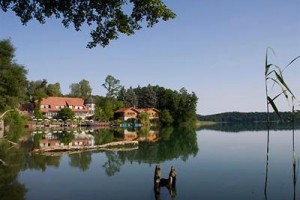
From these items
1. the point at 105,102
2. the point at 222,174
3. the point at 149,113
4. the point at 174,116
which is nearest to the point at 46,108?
the point at 105,102

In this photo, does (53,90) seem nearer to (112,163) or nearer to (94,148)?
(94,148)

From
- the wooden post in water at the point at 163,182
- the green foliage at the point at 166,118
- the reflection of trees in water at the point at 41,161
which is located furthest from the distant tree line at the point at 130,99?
the wooden post in water at the point at 163,182

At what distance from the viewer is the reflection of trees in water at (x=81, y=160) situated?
2588 centimetres

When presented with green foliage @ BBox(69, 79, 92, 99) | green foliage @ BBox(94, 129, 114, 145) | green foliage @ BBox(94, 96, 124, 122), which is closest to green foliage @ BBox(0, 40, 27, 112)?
green foliage @ BBox(94, 129, 114, 145)

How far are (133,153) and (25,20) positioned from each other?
82.7ft

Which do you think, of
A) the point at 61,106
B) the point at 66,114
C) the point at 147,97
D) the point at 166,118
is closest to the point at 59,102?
the point at 61,106

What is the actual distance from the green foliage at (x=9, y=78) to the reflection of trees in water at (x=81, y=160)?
62.7 ft

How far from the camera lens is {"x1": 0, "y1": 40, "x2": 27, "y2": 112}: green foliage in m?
47.4

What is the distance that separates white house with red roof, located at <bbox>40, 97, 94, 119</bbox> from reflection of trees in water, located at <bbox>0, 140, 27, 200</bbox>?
242 ft

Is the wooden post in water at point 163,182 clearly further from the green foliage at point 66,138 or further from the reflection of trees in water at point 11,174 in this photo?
the green foliage at point 66,138

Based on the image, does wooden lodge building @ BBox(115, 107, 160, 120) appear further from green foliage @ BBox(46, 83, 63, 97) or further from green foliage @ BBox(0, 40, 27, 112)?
green foliage @ BBox(0, 40, 27, 112)

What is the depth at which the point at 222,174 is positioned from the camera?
22.1 m

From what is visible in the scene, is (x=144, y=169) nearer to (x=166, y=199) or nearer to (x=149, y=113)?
(x=166, y=199)

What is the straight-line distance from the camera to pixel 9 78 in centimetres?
4734
